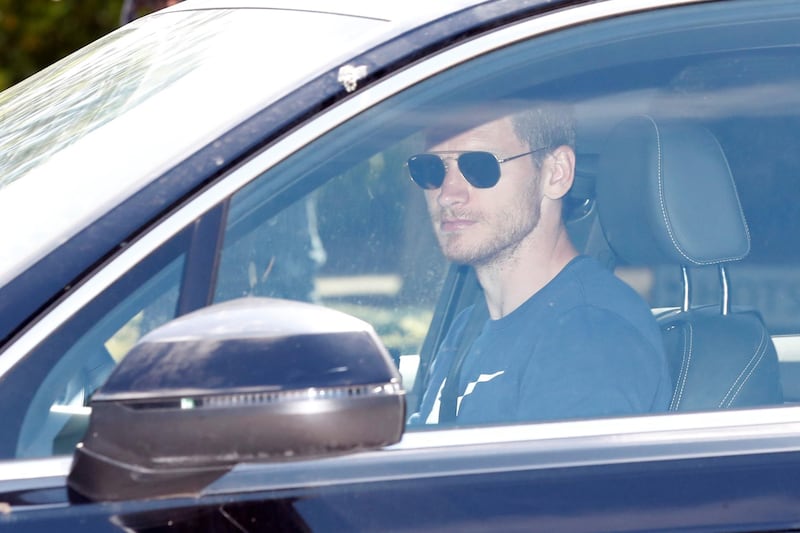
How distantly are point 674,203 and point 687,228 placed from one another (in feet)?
0.16

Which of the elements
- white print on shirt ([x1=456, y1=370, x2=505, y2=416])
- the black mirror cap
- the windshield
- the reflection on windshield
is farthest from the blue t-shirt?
the reflection on windshield

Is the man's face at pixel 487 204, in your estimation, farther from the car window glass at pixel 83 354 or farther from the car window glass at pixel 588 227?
the car window glass at pixel 83 354

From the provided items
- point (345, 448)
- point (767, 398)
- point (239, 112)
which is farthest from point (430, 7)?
point (767, 398)

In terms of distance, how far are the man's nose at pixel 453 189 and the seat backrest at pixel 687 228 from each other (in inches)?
9.0

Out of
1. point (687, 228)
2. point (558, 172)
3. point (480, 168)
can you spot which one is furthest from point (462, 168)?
point (687, 228)

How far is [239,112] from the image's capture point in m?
1.57

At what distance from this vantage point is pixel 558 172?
1.88 m

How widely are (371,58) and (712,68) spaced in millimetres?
595

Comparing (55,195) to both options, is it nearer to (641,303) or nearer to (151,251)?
(151,251)

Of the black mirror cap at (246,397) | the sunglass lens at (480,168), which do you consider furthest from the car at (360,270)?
the sunglass lens at (480,168)

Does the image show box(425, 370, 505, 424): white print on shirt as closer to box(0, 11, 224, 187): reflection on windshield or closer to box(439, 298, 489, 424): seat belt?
box(439, 298, 489, 424): seat belt

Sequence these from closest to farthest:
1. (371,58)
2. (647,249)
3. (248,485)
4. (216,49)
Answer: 1. (248,485)
2. (371,58)
3. (216,49)
4. (647,249)

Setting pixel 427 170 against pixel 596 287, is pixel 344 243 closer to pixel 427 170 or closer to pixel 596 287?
pixel 427 170

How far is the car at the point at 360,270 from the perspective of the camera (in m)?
1.35
